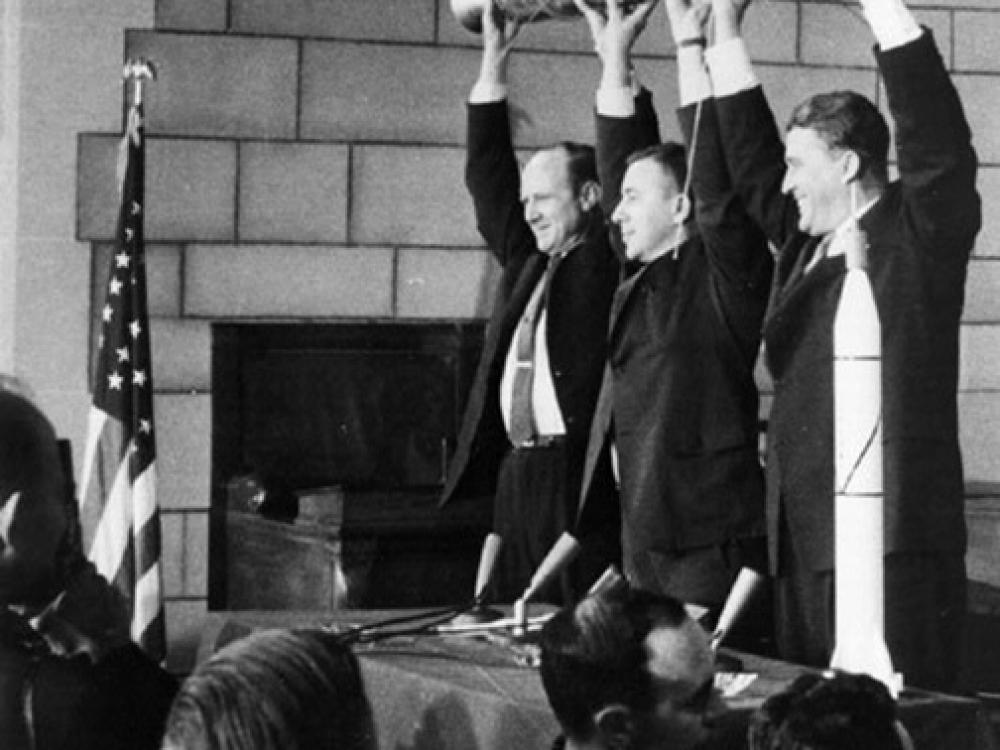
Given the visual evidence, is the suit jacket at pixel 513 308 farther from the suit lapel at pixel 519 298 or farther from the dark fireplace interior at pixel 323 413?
the dark fireplace interior at pixel 323 413

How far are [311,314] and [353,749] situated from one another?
16.8 feet

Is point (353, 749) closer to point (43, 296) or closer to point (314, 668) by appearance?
point (314, 668)

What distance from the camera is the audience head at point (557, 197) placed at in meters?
5.22

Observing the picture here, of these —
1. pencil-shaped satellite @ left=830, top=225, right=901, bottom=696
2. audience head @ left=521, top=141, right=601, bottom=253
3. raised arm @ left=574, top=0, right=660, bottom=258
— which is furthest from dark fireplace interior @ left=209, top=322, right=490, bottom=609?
pencil-shaped satellite @ left=830, top=225, right=901, bottom=696

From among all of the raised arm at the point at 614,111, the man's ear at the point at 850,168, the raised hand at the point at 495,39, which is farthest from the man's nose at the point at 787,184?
the raised hand at the point at 495,39

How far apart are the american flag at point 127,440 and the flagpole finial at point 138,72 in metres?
0.14

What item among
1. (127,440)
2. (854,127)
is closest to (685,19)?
(854,127)

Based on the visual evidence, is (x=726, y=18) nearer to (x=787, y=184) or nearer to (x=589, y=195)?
(x=787, y=184)

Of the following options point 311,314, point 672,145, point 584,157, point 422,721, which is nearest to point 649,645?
point 422,721

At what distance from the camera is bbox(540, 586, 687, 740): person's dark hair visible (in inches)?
107

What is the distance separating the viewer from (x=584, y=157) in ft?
17.4

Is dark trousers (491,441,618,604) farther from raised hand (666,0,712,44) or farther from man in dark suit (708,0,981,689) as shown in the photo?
raised hand (666,0,712,44)

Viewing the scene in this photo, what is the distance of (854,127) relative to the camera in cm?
382

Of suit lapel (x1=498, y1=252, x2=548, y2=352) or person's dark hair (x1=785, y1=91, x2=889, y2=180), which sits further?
suit lapel (x1=498, y1=252, x2=548, y2=352)
